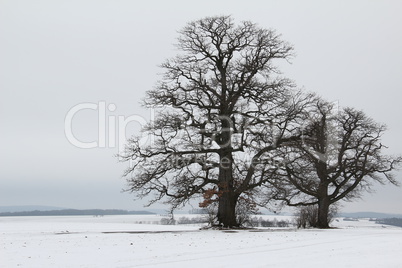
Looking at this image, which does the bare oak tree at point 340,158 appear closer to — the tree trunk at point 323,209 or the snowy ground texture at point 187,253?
the tree trunk at point 323,209

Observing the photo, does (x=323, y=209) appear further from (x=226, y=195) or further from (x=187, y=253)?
(x=187, y=253)

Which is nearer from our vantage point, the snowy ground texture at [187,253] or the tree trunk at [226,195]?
the snowy ground texture at [187,253]

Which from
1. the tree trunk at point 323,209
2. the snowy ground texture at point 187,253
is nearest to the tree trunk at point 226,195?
the snowy ground texture at point 187,253

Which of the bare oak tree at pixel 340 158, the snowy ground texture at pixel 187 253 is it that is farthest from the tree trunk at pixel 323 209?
the snowy ground texture at pixel 187 253

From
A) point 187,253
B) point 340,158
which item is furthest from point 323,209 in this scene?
point 187,253

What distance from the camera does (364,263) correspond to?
14070 millimetres


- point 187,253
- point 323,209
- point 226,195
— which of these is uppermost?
point 226,195

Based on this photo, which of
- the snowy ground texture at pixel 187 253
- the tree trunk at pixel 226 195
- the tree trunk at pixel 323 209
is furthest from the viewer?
the tree trunk at pixel 323 209

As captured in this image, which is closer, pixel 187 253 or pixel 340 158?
pixel 187 253

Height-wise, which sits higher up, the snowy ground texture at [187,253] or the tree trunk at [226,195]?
the tree trunk at [226,195]

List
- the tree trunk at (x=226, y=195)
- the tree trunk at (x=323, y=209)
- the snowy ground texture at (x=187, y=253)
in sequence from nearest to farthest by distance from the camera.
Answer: the snowy ground texture at (x=187, y=253), the tree trunk at (x=226, y=195), the tree trunk at (x=323, y=209)

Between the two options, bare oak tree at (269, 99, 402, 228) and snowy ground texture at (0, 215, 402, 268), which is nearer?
snowy ground texture at (0, 215, 402, 268)

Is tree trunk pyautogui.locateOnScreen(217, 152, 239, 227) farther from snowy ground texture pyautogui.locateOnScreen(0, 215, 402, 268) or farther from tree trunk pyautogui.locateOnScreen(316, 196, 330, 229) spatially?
tree trunk pyautogui.locateOnScreen(316, 196, 330, 229)

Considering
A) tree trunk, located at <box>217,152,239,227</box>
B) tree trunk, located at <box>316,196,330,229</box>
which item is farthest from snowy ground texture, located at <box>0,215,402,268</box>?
tree trunk, located at <box>316,196,330,229</box>
